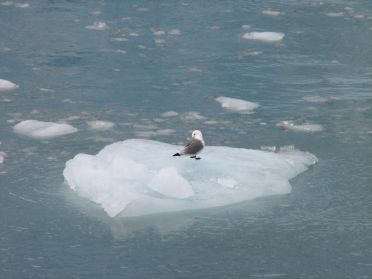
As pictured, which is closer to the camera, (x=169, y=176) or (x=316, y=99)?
(x=169, y=176)

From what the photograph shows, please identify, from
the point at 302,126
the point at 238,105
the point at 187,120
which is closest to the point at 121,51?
the point at 238,105

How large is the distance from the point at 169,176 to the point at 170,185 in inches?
1.8

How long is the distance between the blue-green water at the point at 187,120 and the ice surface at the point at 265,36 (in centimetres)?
9

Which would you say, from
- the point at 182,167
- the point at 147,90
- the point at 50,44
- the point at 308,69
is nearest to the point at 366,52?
the point at 308,69

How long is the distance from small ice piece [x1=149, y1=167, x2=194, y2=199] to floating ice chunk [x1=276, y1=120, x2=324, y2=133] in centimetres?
139

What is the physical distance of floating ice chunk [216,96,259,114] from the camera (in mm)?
6211

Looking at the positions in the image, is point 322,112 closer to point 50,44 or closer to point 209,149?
point 209,149

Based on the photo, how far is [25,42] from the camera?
25.2 feet

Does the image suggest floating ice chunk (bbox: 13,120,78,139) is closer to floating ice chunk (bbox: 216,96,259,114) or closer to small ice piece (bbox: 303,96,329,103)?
floating ice chunk (bbox: 216,96,259,114)

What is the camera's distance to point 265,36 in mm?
7770

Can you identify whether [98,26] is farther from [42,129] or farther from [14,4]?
[42,129]

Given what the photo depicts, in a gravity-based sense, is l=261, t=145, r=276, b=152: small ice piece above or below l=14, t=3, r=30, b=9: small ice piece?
below

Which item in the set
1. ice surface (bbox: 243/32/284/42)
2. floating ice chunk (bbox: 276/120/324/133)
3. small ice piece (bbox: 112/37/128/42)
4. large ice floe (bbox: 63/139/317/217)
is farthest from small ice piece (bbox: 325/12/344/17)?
large ice floe (bbox: 63/139/317/217)

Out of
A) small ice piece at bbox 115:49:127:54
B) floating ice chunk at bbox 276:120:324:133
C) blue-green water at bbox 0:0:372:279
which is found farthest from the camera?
small ice piece at bbox 115:49:127:54
